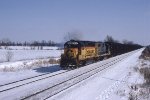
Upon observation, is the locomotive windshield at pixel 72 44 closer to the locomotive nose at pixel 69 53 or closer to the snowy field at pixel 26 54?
the locomotive nose at pixel 69 53

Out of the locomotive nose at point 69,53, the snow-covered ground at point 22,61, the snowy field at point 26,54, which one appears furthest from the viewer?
the snowy field at point 26,54

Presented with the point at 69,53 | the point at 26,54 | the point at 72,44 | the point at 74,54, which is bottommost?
the point at 26,54

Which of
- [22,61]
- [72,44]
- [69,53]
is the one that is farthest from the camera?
[22,61]

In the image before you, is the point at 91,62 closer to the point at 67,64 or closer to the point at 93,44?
the point at 93,44

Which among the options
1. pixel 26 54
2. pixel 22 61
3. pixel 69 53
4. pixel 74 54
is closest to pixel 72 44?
pixel 69 53

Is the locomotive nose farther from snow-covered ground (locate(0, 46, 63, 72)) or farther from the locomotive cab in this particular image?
snow-covered ground (locate(0, 46, 63, 72))

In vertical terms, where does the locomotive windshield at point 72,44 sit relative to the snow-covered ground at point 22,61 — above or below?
above

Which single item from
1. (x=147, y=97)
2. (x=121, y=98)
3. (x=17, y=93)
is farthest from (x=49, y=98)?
(x=147, y=97)

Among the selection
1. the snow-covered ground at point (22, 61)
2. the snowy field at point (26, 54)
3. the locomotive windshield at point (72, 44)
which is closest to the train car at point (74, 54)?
the locomotive windshield at point (72, 44)

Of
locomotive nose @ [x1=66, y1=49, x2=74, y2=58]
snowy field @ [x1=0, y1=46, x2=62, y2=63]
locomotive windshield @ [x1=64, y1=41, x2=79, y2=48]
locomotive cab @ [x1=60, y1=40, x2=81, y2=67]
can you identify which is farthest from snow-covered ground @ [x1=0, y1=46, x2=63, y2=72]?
locomotive windshield @ [x1=64, y1=41, x2=79, y2=48]

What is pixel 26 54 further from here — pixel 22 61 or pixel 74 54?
pixel 74 54

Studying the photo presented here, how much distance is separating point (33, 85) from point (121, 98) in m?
6.15

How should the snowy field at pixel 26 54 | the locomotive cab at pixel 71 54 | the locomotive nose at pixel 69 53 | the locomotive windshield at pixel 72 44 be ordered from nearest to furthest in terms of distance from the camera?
the locomotive cab at pixel 71 54
the locomotive nose at pixel 69 53
the locomotive windshield at pixel 72 44
the snowy field at pixel 26 54

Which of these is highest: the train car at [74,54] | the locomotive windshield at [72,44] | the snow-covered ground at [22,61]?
the locomotive windshield at [72,44]
